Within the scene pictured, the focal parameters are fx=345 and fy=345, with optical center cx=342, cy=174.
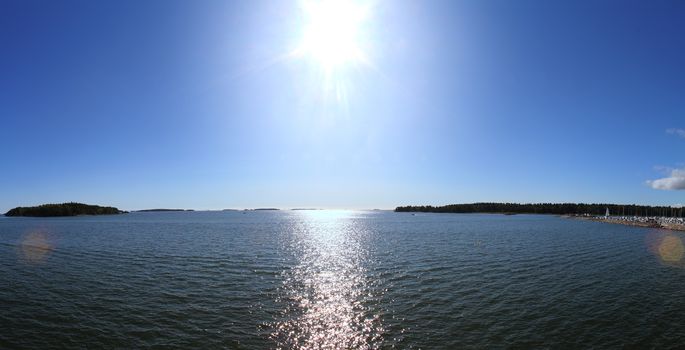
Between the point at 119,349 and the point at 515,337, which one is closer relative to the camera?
the point at 119,349

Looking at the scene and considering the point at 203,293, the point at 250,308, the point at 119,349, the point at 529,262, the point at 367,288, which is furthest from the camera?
the point at 529,262

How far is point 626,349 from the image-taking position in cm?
Answer: 1730

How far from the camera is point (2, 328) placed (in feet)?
63.8

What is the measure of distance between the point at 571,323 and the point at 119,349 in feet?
82.1

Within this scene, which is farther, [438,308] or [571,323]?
[438,308]

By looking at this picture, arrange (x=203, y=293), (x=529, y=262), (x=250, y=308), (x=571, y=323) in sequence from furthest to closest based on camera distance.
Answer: (x=529, y=262)
(x=203, y=293)
(x=250, y=308)
(x=571, y=323)

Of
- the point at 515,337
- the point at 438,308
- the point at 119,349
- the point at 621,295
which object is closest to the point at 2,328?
the point at 119,349

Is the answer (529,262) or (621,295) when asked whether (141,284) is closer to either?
(621,295)

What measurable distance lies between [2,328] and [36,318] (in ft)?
5.64

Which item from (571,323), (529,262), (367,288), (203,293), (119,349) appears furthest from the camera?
(529,262)

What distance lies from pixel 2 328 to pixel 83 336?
5.50 metres

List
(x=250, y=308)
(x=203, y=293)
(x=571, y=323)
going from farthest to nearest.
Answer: (x=203, y=293) < (x=250, y=308) < (x=571, y=323)

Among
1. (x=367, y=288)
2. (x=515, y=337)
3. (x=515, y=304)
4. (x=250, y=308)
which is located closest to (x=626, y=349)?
(x=515, y=337)

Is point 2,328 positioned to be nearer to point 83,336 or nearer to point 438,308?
point 83,336
